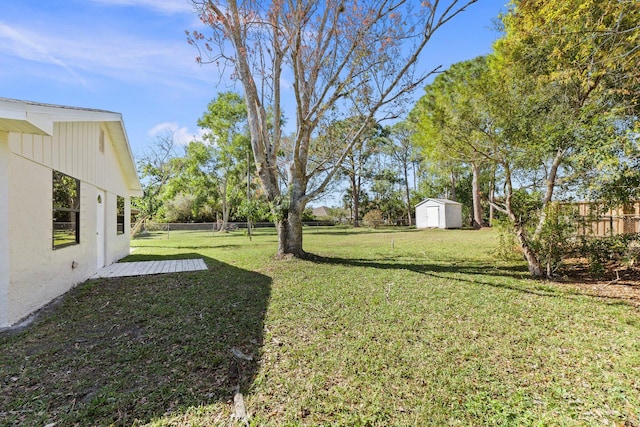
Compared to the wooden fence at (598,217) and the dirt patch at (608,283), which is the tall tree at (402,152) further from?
the dirt patch at (608,283)

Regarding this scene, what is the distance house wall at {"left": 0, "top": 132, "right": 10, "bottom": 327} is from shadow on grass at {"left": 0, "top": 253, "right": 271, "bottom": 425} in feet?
1.60

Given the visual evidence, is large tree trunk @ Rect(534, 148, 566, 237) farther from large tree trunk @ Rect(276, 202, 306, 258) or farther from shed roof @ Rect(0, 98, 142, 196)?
shed roof @ Rect(0, 98, 142, 196)

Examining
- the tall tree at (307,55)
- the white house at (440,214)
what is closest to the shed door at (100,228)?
the tall tree at (307,55)

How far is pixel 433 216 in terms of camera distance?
25594 millimetres

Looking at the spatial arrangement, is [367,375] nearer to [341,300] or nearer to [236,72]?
[341,300]

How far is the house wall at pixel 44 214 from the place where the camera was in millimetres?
4230

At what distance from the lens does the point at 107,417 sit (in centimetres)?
238

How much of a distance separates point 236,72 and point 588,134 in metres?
8.43

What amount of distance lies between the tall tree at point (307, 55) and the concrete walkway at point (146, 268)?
2.73 meters

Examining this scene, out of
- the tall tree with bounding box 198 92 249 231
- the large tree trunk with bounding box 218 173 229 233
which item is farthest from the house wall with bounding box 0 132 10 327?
the large tree trunk with bounding box 218 173 229 233

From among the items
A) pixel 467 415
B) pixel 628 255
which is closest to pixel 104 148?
pixel 467 415

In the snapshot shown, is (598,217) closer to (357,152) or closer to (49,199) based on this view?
(49,199)

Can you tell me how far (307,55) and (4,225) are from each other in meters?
7.19

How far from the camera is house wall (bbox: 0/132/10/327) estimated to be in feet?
13.1
